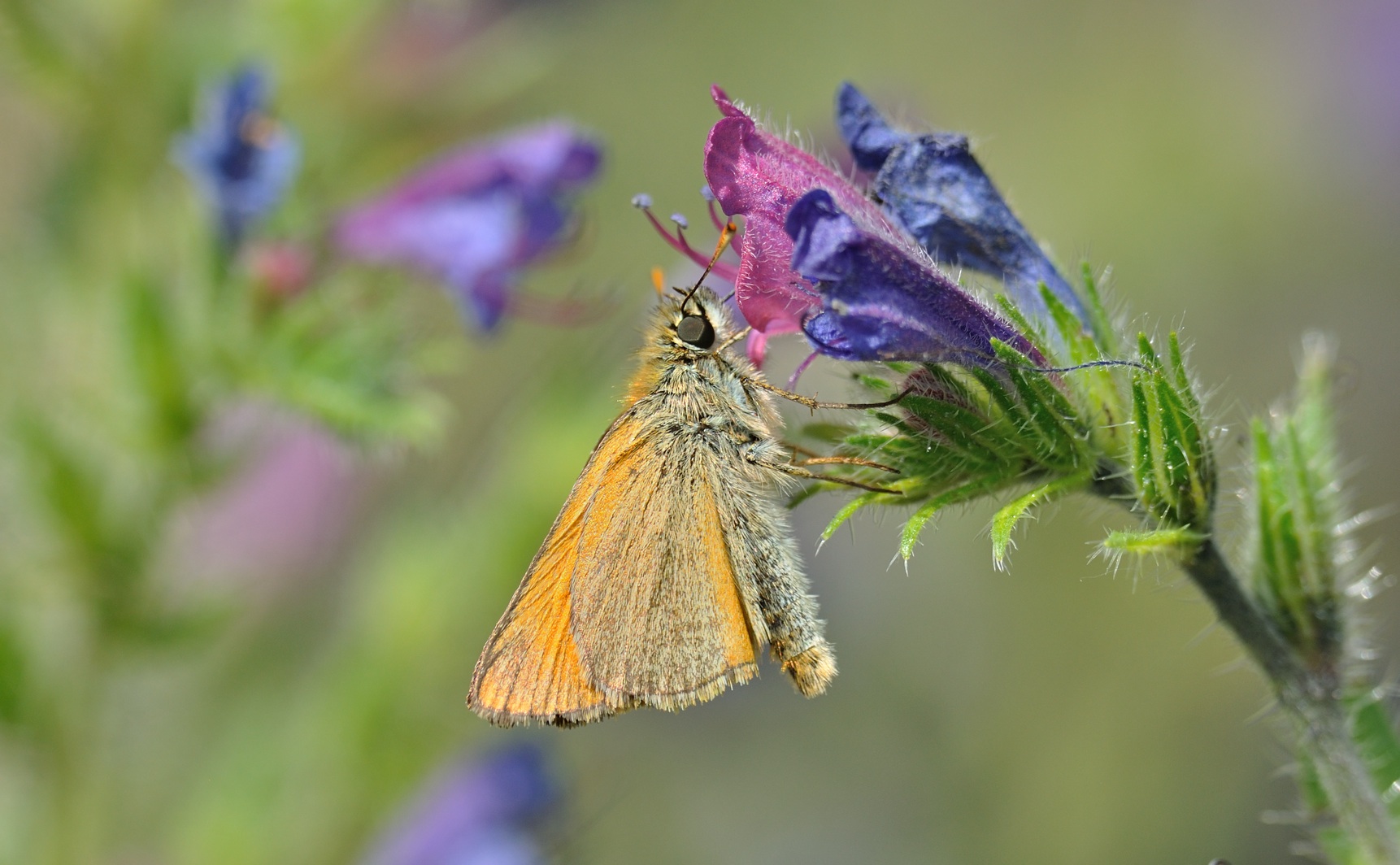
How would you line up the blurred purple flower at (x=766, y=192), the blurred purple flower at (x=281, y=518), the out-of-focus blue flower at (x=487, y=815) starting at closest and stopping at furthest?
the blurred purple flower at (x=766, y=192) < the out-of-focus blue flower at (x=487, y=815) < the blurred purple flower at (x=281, y=518)

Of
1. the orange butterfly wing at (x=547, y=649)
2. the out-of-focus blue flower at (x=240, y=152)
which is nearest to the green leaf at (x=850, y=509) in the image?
the orange butterfly wing at (x=547, y=649)

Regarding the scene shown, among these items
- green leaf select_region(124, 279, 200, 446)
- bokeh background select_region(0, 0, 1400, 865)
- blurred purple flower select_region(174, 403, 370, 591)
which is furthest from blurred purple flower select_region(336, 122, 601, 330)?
blurred purple flower select_region(174, 403, 370, 591)

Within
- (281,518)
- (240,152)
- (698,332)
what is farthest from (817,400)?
(281,518)

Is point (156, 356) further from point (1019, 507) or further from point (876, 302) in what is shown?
point (1019, 507)

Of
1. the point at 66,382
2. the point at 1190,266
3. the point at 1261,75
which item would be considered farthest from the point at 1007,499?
the point at 1261,75

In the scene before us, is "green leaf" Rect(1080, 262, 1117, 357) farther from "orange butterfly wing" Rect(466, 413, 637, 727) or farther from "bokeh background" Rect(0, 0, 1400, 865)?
"orange butterfly wing" Rect(466, 413, 637, 727)

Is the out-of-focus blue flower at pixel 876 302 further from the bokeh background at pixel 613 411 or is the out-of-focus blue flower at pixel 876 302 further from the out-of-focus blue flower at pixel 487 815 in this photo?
the out-of-focus blue flower at pixel 487 815

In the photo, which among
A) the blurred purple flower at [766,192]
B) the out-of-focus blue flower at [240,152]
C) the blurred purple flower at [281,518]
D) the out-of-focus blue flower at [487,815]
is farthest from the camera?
the blurred purple flower at [281,518]
